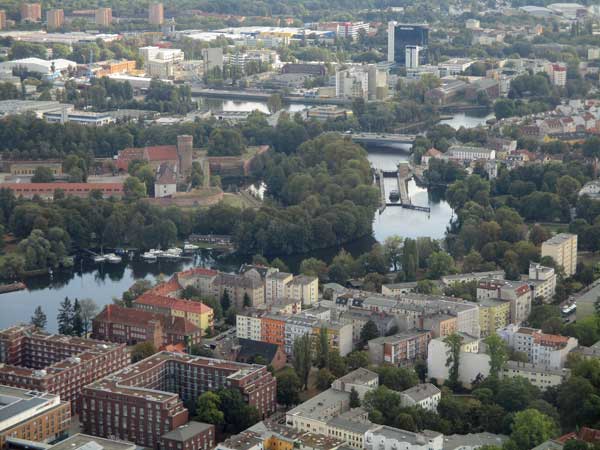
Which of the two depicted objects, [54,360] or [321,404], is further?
[54,360]

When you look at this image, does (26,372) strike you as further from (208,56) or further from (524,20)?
(524,20)

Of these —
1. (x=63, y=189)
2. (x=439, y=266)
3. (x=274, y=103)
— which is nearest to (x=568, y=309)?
(x=439, y=266)

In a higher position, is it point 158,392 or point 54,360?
point 158,392

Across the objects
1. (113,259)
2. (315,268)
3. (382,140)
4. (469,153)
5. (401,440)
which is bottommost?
(382,140)

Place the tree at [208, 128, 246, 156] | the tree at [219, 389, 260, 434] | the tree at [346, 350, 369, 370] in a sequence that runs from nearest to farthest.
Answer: the tree at [219, 389, 260, 434] → the tree at [346, 350, 369, 370] → the tree at [208, 128, 246, 156]

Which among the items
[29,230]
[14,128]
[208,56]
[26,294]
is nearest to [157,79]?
[208,56]

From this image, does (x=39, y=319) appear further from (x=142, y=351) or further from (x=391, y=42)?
(x=391, y=42)

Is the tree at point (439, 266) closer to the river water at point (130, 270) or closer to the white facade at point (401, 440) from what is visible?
the river water at point (130, 270)

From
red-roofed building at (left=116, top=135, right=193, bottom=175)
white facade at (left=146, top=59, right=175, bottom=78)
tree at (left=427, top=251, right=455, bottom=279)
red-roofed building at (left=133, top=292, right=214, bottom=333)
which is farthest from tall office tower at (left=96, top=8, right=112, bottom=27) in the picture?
red-roofed building at (left=133, top=292, right=214, bottom=333)

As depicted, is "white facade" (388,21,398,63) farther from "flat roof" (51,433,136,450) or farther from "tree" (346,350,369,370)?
"flat roof" (51,433,136,450)
